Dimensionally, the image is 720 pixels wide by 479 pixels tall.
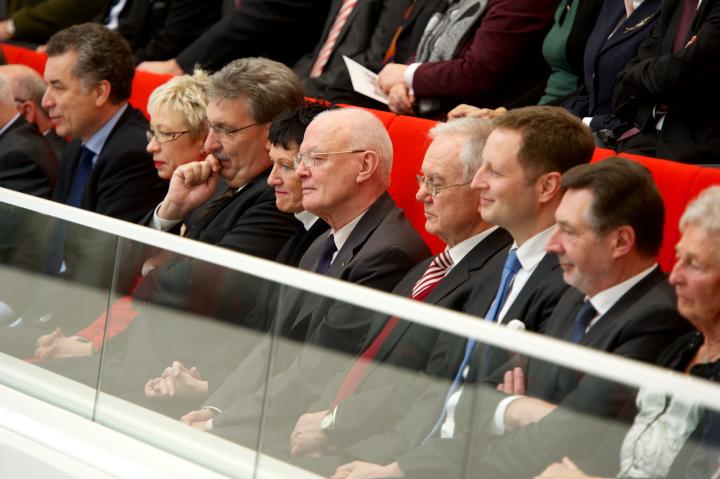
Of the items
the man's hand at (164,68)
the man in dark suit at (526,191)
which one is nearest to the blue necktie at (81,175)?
the man's hand at (164,68)

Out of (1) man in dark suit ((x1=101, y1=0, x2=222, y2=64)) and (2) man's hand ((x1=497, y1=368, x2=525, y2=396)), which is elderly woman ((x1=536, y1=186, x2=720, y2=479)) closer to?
(2) man's hand ((x1=497, y1=368, x2=525, y2=396))

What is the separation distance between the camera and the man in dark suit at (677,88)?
3.37 meters

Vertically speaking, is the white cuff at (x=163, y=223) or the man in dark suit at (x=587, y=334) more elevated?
the man in dark suit at (x=587, y=334)

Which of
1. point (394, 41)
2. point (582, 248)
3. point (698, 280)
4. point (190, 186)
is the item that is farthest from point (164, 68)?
point (698, 280)

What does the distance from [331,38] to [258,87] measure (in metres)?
1.29

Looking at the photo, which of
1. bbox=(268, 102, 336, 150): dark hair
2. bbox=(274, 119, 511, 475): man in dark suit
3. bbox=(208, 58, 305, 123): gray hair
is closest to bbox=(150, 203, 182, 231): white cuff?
bbox=(208, 58, 305, 123): gray hair

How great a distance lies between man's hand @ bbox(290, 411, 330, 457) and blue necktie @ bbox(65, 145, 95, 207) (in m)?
2.49

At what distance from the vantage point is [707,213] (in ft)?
7.58

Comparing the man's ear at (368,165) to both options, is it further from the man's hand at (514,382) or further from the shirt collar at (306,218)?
the man's hand at (514,382)

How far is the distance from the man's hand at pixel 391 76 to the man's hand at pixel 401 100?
30 millimetres

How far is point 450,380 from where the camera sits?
81.7 inches

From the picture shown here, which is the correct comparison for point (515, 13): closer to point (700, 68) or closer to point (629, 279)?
point (700, 68)

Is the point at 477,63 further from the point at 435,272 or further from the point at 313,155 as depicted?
the point at 435,272

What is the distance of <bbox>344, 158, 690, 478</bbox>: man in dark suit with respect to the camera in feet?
6.14
